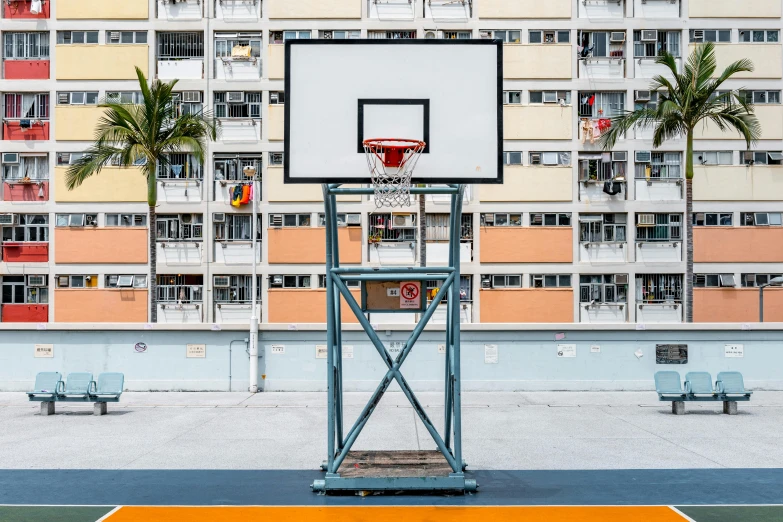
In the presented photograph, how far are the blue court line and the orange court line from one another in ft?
0.90

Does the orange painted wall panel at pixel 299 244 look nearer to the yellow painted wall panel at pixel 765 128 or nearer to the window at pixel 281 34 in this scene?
the window at pixel 281 34

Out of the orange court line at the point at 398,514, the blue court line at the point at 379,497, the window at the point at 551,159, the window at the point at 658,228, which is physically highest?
the window at the point at 551,159

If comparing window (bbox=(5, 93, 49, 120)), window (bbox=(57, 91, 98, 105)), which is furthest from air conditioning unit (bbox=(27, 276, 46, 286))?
window (bbox=(57, 91, 98, 105))

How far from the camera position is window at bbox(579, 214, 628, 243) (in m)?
37.1

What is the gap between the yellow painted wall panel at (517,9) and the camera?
36.8 metres

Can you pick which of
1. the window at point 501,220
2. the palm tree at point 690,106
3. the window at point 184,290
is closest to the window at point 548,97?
the window at point 501,220

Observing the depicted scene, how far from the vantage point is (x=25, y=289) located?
1462 inches

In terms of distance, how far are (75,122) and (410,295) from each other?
97.7 ft

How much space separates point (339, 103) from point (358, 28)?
26.1 metres

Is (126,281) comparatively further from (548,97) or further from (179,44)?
(548,97)

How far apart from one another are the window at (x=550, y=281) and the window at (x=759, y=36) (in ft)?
45.0

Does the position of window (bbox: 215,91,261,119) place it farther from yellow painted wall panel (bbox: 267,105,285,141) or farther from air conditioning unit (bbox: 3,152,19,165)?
air conditioning unit (bbox: 3,152,19,165)

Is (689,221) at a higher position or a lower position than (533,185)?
lower

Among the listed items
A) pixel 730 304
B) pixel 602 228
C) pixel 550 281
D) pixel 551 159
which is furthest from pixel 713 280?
pixel 551 159
